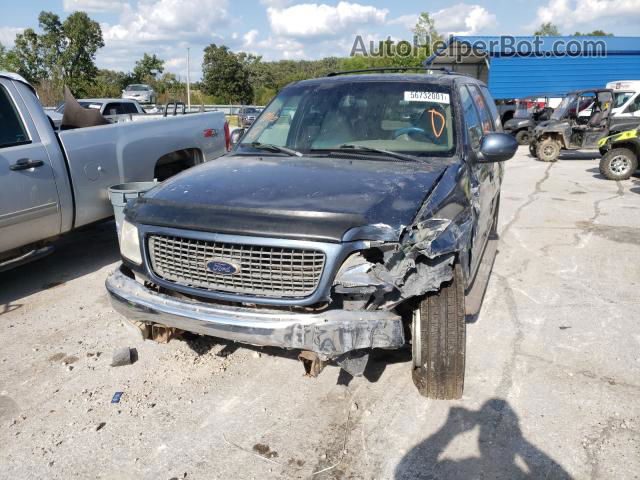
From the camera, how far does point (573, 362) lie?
11.9ft

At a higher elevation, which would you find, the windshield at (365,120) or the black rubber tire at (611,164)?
the windshield at (365,120)

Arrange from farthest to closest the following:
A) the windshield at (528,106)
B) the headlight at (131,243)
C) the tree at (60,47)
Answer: the tree at (60,47) → the windshield at (528,106) → the headlight at (131,243)

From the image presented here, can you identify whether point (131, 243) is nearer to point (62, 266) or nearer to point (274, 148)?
point (274, 148)

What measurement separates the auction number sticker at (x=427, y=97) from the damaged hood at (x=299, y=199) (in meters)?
0.64

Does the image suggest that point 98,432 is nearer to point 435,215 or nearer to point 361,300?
point 361,300

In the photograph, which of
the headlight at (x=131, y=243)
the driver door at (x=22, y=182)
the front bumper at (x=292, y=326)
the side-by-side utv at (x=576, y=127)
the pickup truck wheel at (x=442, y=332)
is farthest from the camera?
the side-by-side utv at (x=576, y=127)

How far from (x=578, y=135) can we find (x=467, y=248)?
509 inches

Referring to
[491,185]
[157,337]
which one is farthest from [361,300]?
[491,185]

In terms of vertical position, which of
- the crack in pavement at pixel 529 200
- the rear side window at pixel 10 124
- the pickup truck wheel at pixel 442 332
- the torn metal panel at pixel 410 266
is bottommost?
the crack in pavement at pixel 529 200

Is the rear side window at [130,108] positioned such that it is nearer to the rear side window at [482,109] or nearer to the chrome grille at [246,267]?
the rear side window at [482,109]

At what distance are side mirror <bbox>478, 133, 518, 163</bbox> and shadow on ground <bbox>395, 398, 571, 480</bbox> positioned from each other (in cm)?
172

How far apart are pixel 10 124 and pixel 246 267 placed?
3.33m

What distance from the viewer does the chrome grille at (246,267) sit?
8.71ft

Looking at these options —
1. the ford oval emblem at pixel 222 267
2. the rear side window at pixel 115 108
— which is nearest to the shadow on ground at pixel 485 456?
the ford oval emblem at pixel 222 267
